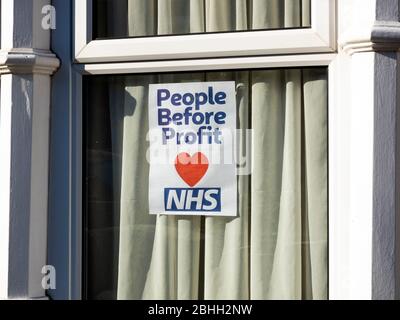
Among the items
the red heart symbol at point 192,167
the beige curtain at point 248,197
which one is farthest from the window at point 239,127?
the red heart symbol at point 192,167

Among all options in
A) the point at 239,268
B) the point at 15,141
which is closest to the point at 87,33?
the point at 15,141

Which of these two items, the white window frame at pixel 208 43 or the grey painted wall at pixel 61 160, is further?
the grey painted wall at pixel 61 160

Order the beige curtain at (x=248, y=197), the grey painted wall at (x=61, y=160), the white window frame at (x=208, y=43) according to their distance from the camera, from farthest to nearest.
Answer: the grey painted wall at (x=61, y=160) < the beige curtain at (x=248, y=197) < the white window frame at (x=208, y=43)

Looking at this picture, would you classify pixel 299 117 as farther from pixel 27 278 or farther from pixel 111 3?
pixel 27 278

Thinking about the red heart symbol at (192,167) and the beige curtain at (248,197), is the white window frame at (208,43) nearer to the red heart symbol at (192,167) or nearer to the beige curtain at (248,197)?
the beige curtain at (248,197)

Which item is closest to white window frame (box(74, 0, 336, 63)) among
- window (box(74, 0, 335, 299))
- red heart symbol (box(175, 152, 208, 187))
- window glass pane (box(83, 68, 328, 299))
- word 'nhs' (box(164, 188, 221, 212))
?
window (box(74, 0, 335, 299))

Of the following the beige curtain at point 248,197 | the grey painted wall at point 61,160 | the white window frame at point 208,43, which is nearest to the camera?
the white window frame at point 208,43

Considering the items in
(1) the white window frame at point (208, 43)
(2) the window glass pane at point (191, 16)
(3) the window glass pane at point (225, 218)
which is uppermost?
(2) the window glass pane at point (191, 16)

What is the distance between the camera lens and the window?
140 inches

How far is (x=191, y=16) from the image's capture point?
3727 mm

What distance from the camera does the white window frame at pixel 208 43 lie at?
11.4 feet

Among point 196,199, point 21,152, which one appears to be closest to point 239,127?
point 196,199

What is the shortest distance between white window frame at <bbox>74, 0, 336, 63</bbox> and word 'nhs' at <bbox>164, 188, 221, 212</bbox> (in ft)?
2.06
